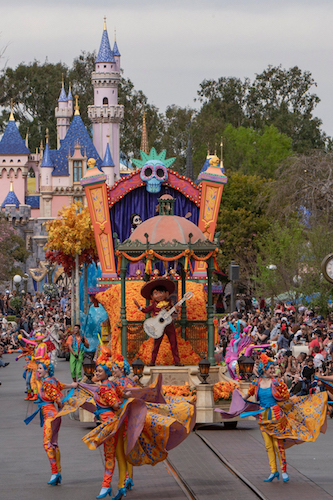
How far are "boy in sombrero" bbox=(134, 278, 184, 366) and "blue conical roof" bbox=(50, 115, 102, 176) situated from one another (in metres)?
63.8

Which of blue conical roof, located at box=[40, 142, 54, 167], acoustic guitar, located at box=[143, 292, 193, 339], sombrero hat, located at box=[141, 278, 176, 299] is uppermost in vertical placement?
blue conical roof, located at box=[40, 142, 54, 167]

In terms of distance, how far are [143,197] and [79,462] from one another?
11530 millimetres

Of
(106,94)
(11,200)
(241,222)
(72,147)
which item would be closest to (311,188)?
(241,222)

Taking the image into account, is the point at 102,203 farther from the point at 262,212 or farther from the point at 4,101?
the point at 4,101

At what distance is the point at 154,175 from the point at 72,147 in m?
58.6

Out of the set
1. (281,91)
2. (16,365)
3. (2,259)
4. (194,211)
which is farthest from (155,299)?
(281,91)

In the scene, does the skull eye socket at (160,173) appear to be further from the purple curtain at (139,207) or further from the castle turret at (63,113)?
the castle turret at (63,113)

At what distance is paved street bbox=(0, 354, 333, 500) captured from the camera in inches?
407

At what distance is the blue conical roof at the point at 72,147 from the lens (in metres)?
79.9

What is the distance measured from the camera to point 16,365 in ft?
103

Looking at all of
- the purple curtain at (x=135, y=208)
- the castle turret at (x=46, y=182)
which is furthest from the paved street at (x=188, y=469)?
the castle turret at (x=46, y=182)

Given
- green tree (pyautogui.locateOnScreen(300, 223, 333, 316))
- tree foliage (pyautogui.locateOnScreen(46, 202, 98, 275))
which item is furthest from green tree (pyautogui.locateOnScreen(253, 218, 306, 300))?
tree foliage (pyautogui.locateOnScreen(46, 202, 98, 275))

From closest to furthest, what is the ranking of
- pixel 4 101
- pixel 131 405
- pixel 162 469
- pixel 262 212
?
pixel 131 405
pixel 162 469
pixel 262 212
pixel 4 101

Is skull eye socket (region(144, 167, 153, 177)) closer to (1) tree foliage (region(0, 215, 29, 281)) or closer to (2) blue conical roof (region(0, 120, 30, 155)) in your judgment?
(1) tree foliage (region(0, 215, 29, 281))
